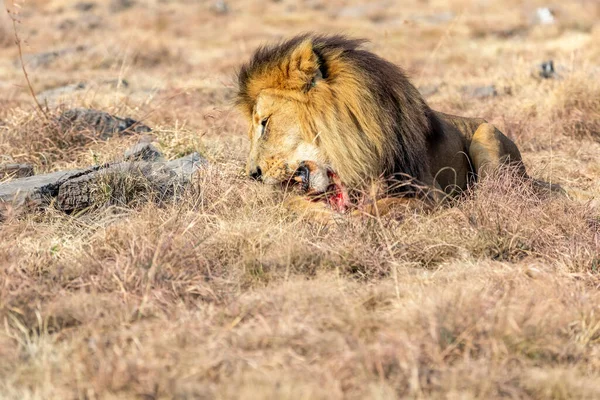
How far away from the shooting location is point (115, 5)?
3158 cm

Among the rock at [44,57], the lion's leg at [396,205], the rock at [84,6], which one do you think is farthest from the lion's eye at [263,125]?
the rock at [84,6]

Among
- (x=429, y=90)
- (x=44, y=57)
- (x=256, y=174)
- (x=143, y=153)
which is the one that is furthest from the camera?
(x=44, y=57)

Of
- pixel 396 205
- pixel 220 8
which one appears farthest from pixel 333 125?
pixel 220 8

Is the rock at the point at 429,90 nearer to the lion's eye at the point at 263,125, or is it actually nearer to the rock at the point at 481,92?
the rock at the point at 481,92

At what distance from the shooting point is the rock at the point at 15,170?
19.9ft

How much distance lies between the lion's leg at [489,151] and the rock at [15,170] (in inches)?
130

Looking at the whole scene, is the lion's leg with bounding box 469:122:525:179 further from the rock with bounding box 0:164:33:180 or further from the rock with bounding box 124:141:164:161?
the rock with bounding box 0:164:33:180

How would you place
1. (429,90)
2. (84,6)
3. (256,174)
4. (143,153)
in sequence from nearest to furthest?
1. (256,174)
2. (143,153)
3. (429,90)
4. (84,6)

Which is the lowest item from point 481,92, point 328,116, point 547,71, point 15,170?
point 481,92

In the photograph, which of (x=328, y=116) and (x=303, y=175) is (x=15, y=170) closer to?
(x=303, y=175)

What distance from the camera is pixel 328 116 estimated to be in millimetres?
4984

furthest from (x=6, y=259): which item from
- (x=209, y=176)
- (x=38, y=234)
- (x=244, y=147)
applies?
(x=244, y=147)

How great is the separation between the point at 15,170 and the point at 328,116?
2.56 metres

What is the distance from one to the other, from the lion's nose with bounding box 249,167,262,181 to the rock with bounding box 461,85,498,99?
584cm
